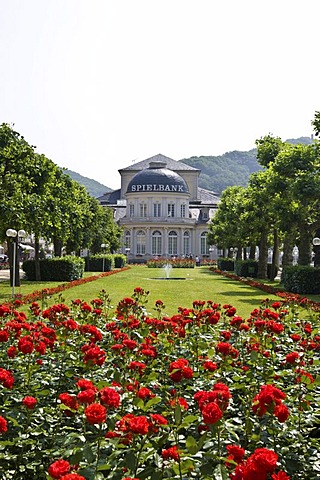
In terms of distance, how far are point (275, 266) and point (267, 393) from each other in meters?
32.0

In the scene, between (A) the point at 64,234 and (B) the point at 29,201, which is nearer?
(B) the point at 29,201

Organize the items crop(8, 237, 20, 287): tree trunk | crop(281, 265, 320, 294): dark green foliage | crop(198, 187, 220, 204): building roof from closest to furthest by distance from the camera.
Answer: crop(8, 237, 20, 287): tree trunk → crop(281, 265, 320, 294): dark green foliage → crop(198, 187, 220, 204): building roof

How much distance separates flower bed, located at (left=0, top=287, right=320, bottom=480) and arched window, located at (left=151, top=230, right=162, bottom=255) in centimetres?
7082

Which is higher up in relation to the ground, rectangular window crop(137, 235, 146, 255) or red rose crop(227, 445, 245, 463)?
rectangular window crop(137, 235, 146, 255)

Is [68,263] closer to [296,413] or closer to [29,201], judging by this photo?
[29,201]

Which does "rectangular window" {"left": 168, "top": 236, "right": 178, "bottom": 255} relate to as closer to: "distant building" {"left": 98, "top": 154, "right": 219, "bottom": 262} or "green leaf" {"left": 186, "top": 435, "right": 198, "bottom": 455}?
"distant building" {"left": 98, "top": 154, "right": 219, "bottom": 262}

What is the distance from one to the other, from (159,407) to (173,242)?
74491 millimetres

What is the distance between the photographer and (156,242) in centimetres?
7800

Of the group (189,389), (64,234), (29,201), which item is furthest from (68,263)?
(189,389)

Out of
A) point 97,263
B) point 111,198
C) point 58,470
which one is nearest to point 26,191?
point 58,470

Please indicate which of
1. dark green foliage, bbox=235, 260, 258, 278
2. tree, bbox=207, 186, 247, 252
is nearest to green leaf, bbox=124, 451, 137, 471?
tree, bbox=207, 186, 247, 252

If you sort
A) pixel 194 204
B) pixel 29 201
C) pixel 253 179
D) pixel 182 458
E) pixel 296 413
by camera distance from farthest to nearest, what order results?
pixel 194 204 → pixel 253 179 → pixel 29 201 → pixel 296 413 → pixel 182 458

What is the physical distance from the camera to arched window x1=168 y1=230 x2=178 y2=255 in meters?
78.6

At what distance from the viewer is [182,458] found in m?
3.19
